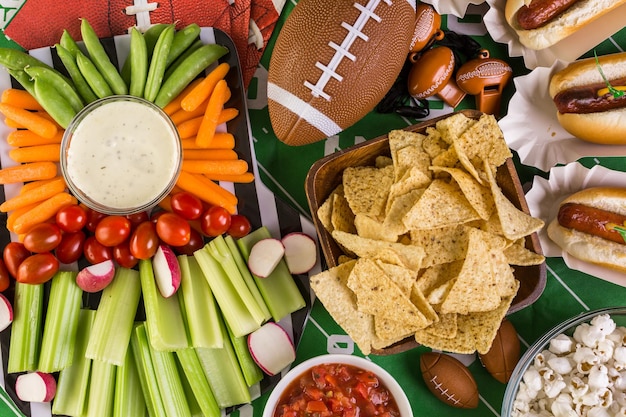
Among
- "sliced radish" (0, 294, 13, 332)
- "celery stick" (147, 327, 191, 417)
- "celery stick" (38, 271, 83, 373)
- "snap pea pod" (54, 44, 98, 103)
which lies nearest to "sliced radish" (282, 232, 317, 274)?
"celery stick" (147, 327, 191, 417)

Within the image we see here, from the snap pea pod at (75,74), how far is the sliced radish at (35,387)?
3.35 feet

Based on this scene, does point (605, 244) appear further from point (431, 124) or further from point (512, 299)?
point (431, 124)

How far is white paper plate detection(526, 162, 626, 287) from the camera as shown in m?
2.28

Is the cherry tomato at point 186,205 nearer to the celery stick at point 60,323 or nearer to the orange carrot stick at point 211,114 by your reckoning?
the orange carrot stick at point 211,114

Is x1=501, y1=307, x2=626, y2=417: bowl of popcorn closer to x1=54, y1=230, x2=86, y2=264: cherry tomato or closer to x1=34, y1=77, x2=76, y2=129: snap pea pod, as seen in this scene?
x1=54, y1=230, x2=86, y2=264: cherry tomato

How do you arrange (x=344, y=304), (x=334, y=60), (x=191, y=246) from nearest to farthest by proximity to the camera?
(x=334, y=60)
(x=344, y=304)
(x=191, y=246)

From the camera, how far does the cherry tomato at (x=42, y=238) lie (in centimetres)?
218

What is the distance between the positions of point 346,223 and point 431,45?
0.76 m

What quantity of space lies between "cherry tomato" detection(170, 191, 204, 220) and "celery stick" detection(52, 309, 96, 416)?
499 mm

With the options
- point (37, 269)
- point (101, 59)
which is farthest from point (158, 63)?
point (37, 269)

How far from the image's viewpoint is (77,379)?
2.31 metres

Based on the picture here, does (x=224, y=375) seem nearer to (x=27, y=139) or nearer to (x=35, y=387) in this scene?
(x=35, y=387)

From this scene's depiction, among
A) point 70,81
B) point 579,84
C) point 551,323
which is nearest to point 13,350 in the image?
point 70,81

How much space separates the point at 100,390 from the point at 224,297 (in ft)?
1.85
